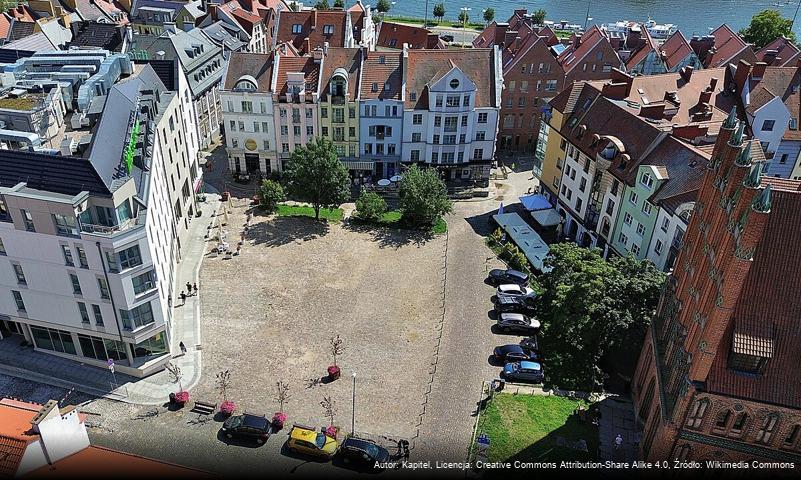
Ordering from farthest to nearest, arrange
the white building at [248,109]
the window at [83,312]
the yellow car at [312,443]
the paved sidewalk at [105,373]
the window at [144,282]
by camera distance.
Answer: the white building at [248,109] < the paved sidewalk at [105,373] < the window at [83,312] < the window at [144,282] < the yellow car at [312,443]

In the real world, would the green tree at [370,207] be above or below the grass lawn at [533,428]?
above

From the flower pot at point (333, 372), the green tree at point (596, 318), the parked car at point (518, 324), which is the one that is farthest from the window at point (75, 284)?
the green tree at point (596, 318)

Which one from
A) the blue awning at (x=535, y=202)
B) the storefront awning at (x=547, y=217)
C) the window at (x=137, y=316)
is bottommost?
the storefront awning at (x=547, y=217)

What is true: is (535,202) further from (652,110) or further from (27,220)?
(27,220)

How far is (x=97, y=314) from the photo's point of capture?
1770 inches

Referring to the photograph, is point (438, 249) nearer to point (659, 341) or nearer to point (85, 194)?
point (659, 341)

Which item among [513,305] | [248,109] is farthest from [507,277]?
[248,109]

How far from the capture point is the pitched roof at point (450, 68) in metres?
77.0

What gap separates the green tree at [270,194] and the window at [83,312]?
2884 cm

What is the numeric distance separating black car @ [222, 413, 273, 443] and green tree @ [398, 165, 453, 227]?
32.6 metres

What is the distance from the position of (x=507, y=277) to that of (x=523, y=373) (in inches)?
575

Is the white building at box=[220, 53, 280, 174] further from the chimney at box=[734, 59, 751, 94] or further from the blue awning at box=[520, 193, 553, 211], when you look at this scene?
the chimney at box=[734, 59, 751, 94]

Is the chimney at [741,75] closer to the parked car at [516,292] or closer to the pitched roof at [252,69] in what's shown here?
the parked car at [516,292]

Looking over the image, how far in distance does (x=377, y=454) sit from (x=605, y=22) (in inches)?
7431
